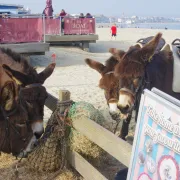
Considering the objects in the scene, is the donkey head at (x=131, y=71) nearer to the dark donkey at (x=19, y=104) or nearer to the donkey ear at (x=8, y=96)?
the dark donkey at (x=19, y=104)

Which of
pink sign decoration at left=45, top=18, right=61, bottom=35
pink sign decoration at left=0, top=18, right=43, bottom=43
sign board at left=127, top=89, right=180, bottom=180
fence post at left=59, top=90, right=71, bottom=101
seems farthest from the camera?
pink sign decoration at left=45, top=18, right=61, bottom=35

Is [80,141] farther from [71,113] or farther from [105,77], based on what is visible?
[105,77]

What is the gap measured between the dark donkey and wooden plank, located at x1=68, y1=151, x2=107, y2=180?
654 millimetres

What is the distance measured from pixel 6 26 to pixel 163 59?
36.1 ft

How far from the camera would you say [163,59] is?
185 inches

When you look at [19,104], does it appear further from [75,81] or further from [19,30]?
[19,30]

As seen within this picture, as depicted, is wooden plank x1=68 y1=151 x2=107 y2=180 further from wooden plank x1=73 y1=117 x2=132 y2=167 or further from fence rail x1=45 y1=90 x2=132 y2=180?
wooden plank x1=73 y1=117 x2=132 y2=167

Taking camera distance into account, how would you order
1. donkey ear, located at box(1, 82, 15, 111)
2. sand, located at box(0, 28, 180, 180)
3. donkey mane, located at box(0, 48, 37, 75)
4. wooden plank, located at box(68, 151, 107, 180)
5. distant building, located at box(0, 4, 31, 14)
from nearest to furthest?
donkey ear, located at box(1, 82, 15, 111) < wooden plank, located at box(68, 151, 107, 180) < donkey mane, located at box(0, 48, 37, 75) < sand, located at box(0, 28, 180, 180) < distant building, located at box(0, 4, 31, 14)

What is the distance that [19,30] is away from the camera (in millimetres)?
14867

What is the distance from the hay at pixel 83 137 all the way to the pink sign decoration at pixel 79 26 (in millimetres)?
15263

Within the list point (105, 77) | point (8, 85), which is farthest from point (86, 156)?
point (8, 85)

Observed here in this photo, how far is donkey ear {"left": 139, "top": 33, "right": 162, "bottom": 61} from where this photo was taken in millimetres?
4414

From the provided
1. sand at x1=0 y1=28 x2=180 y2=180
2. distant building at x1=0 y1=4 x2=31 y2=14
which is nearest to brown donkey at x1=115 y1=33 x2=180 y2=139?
sand at x1=0 y1=28 x2=180 y2=180

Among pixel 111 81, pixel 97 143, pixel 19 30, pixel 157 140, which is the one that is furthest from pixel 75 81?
pixel 157 140
